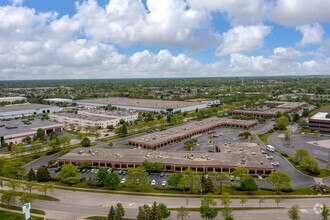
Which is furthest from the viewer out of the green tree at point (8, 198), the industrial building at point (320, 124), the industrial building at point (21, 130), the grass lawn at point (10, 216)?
the industrial building at point (320, 124)

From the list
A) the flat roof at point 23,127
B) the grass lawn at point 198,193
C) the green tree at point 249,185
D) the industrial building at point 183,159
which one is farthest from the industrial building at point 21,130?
the green tree at point 249,185

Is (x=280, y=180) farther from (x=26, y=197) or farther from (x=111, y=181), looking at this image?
(x=26, y=197)

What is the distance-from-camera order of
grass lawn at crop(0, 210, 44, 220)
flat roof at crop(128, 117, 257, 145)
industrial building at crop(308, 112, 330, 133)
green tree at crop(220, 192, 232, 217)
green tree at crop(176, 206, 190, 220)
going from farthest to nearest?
industrial building at crop(308, 112, 330, 133) < flat roof at crop(128, 117, 257, 145) < grass lawn at crop(0, 210, 44, 220) < green tree at crop(220, 192, 232, 217) < green tree at crop(176, 206, 190, 220)

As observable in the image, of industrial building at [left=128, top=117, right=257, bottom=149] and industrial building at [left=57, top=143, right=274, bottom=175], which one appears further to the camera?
industrial building at [left=128, top=117, right=257, bottom=149]

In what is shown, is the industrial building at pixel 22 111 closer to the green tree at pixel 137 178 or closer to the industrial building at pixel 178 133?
the industrial building at pixel 178 133

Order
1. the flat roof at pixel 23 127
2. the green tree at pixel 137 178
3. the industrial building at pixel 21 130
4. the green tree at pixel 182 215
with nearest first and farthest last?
the green tree at pixel 182 215
the green tree at pixel 137 178
the industrial building at pixel 21 130
the flat roof at pixel 23 127

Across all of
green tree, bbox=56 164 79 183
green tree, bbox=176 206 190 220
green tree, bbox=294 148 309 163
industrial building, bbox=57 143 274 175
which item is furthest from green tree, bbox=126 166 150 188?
green tree, bbox=294 148 309 163

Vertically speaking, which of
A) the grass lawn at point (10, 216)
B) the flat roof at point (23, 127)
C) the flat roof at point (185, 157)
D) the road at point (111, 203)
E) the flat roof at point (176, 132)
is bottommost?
the grass lawn at point (10, 216)

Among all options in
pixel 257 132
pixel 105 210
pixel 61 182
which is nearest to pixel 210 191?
pixel 105 210

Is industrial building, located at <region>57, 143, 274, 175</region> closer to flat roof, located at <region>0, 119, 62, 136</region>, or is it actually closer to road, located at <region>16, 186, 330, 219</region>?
road, located at <region>16, 186, 330, 219</region>
